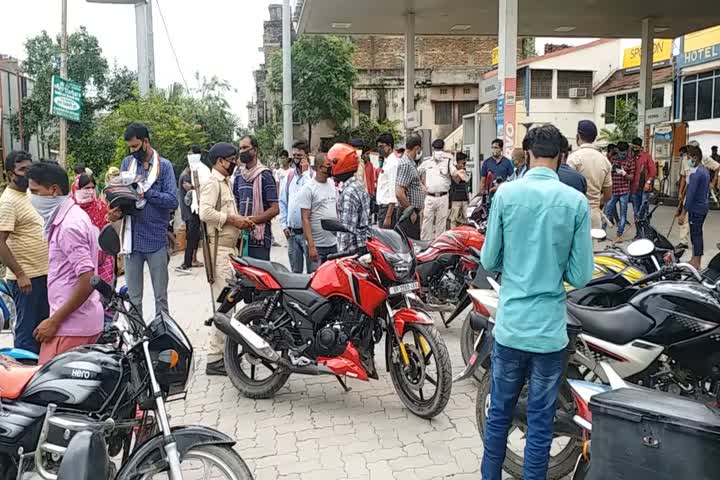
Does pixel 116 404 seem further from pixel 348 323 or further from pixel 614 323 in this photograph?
pixel 614 323

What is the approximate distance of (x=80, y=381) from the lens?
3012 mm

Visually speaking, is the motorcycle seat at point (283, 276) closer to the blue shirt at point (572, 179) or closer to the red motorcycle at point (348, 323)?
the red motorcycle at point (348, 323)

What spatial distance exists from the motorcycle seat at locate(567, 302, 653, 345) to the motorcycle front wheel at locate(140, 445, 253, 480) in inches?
70.4

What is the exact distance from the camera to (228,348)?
A: 524cm

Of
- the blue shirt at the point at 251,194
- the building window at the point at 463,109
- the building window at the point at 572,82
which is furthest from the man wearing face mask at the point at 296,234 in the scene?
the building window at the point at 572,82

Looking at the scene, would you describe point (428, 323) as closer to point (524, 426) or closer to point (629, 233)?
point (524, 426)

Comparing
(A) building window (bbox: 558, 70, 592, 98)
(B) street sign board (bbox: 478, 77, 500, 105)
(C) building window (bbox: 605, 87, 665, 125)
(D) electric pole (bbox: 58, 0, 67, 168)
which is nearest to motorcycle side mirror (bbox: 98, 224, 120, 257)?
(B) street sign board (bbox: 478, 77, 500, 105)

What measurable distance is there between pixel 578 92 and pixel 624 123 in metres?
6.03

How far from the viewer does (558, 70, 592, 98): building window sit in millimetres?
33094

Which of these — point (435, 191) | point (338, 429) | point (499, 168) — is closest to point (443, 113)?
point (499, 168)

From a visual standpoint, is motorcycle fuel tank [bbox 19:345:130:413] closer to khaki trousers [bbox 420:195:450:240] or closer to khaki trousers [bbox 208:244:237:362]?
khaki trousers [bbox 208:244:237:362]

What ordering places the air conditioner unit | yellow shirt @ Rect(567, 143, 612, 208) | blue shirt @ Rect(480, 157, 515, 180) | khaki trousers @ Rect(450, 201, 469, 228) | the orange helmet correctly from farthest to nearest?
the air conditioner unit
khaki trousers @ Rect(450, 201, 469, 228)
blue shirt @ Rect(480, 157, 515, 180)
yellow shirt @ Rect(567, 143, 612, 208)
the orange helmet

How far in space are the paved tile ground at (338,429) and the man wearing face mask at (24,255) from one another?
124cm

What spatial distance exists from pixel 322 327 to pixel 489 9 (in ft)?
43.7
